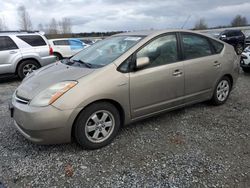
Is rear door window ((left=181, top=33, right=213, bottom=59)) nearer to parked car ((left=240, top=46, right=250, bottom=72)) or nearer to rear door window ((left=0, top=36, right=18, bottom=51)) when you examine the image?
parked car ((left=240, top=46, right=250, bottom=72))

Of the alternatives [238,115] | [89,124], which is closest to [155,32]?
[89,124]

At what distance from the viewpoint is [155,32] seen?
395 cm

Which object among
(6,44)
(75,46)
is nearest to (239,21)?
(75,46)

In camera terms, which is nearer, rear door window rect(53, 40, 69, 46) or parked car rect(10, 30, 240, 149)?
parked car rect(10, 30, 240, 149)

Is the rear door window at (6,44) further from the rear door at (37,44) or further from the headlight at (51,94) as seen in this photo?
the headlight at (51,94)

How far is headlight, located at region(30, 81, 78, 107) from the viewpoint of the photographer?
3.01 meters

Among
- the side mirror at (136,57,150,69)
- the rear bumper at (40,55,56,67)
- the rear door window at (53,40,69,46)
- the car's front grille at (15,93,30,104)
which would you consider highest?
the side mirror at (136,57,150,69)

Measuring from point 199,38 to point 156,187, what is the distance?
2.85 meters

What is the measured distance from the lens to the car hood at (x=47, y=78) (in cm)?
321

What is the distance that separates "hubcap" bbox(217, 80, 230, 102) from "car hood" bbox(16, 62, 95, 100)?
2648 mm

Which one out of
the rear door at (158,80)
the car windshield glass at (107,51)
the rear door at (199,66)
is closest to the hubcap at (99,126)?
the rear door at (158,80)

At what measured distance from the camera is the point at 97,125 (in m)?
3.30

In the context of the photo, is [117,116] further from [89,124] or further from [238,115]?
[238,115]

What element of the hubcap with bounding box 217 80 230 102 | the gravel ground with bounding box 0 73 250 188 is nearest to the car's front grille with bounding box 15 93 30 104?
the gravel ground with bounding box 0 73 250 188
